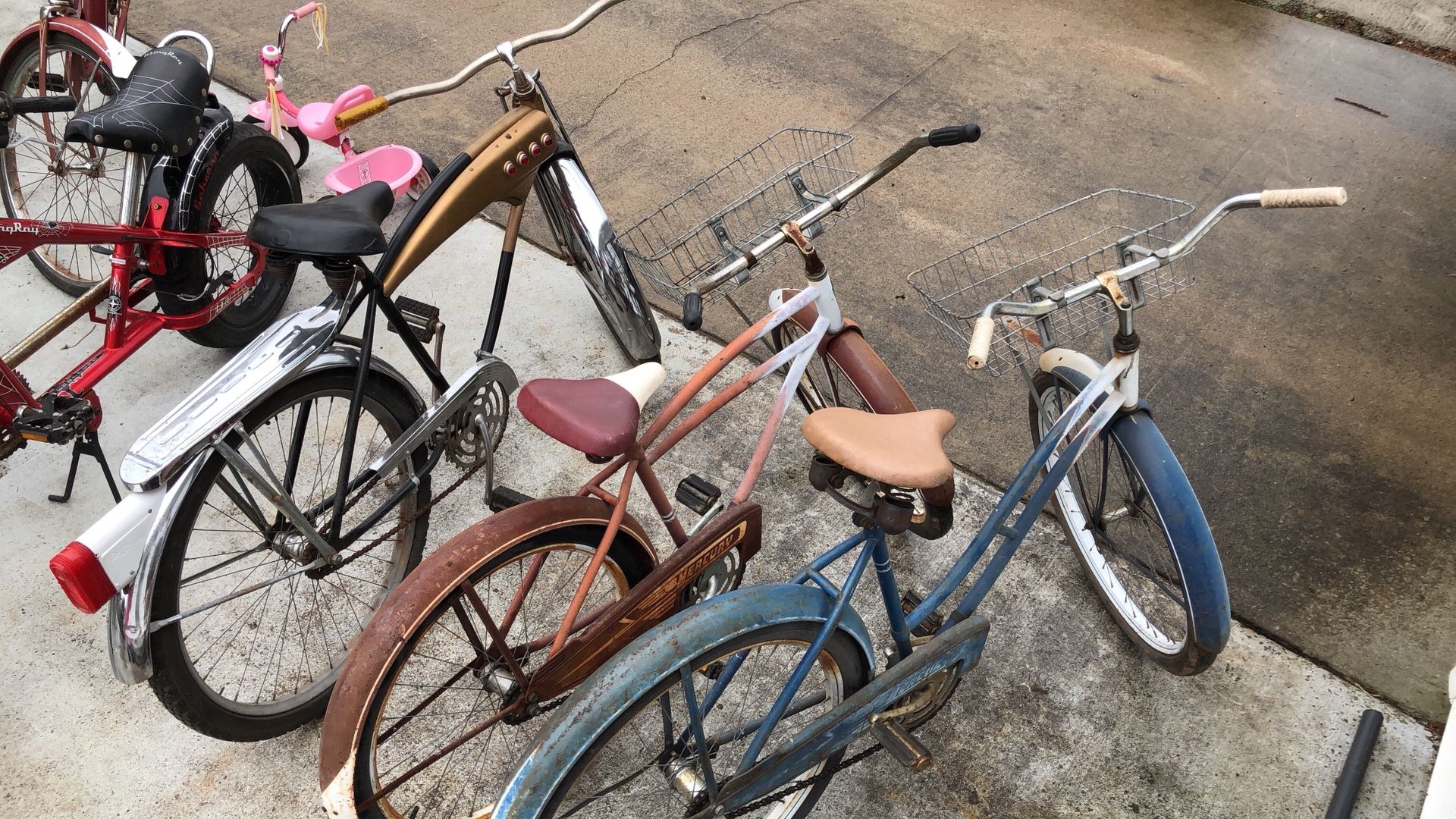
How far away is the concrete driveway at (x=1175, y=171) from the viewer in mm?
2914

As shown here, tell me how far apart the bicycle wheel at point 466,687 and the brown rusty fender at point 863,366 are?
75 centimetres

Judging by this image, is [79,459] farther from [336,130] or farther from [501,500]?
[501,500]

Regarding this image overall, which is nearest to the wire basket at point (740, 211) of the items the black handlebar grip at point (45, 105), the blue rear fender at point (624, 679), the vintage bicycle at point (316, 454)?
the vintage bicycle at point (316, 454)

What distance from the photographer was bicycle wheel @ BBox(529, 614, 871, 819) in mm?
1721

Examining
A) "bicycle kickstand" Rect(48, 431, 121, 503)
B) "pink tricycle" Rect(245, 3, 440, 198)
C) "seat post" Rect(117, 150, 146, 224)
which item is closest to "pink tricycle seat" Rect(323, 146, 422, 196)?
"pink tricycle" Rect(245, 3, 440, 198)

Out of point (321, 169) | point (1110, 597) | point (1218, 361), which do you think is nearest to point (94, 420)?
point (321, 169)

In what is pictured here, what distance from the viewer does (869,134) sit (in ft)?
14.4

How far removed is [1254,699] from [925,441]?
1.29m

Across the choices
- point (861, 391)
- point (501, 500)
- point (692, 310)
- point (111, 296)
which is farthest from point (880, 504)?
point (111, 296)

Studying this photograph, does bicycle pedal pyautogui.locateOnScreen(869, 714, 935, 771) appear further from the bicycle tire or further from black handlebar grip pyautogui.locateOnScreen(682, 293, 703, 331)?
black handlebar grip pyautogui.locateOnScreen(682, 293, 703, 331)

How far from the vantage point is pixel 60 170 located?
3611 millimetres

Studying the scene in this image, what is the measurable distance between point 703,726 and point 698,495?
51 cm

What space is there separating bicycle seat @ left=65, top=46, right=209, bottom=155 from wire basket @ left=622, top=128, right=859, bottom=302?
1.23 m

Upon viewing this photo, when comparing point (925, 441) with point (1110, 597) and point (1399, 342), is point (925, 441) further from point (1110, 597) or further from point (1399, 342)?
point (1399, 342)
